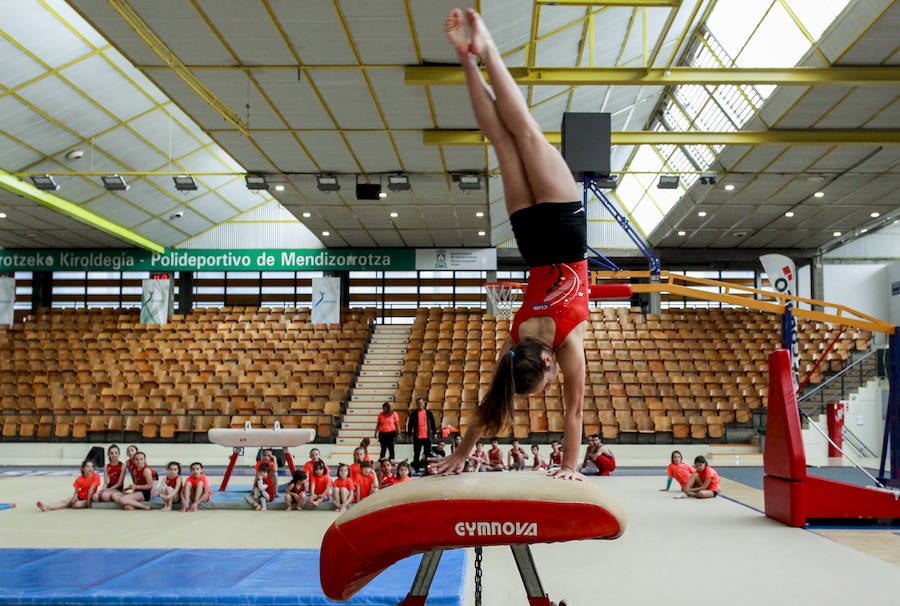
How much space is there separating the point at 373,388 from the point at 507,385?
17.4 metres

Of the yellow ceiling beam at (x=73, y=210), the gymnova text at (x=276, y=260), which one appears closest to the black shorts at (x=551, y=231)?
the yellow ceiling beam at (x=73, y=210)

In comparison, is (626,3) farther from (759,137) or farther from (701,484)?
(701,484)

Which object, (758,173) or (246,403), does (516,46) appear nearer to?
(758,173)

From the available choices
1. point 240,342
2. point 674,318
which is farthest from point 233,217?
point 674,318

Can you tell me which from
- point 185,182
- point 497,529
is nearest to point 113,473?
point 185,182

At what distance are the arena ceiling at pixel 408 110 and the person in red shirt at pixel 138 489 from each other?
5.96 m

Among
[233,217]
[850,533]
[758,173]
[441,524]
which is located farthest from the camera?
[233,217]

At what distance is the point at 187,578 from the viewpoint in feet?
18.2

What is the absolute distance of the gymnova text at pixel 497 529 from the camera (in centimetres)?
252

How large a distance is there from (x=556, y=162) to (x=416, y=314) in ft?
67.2

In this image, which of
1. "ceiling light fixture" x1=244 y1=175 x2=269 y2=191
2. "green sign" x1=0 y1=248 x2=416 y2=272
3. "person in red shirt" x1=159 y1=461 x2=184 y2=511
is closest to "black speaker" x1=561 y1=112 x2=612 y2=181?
"person in red shirt" x1=159 y1=461 x2=184 y2=511

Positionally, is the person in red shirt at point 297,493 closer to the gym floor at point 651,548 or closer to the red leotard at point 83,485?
the gym floor at point 651,548

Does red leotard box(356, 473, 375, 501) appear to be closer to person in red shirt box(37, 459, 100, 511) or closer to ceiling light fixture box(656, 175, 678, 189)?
person in red shirt box(37, 459, 100, 511)

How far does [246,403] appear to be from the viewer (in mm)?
18125
